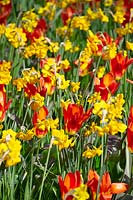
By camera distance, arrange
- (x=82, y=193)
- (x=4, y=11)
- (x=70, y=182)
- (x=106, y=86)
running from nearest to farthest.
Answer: (x=82, y=193) < (x=70, y=182) < (x=106, y=86) < (x=4, y=11)

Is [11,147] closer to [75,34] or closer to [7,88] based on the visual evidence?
[7,88]

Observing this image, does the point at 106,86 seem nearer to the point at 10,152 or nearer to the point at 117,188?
the point at 117,188

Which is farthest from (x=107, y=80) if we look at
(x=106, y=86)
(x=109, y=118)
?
(x=109, y=118)

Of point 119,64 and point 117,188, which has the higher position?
point 119,64

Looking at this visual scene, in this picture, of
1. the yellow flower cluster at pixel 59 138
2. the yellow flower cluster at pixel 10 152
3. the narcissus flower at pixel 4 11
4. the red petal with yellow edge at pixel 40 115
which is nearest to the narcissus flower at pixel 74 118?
the red petal with yellow edge at pixel 40 115

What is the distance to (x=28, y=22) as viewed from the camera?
2.54 meters

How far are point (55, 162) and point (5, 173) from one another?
0.29 m

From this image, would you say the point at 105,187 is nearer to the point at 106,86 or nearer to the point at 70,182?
Answer: the point at 70,182

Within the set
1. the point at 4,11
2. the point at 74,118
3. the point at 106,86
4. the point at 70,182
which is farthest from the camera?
the point at 4,11

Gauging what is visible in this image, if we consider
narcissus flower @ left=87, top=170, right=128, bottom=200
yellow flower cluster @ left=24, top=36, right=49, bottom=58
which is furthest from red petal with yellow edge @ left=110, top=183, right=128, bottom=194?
yellow flower cluster @ left=24, top=36, right=49, bottom=58

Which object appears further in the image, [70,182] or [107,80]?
[107,80]

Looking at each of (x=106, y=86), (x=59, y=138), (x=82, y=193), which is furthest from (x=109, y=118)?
(x=106, y=86)

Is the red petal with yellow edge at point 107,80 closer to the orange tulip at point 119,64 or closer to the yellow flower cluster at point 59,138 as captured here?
the orange tulip at point 119,64

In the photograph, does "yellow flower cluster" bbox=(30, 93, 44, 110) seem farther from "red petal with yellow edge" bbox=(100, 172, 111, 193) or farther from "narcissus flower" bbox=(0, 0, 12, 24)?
"narcissus flower" bbox=(0, 0, 12, 24)
